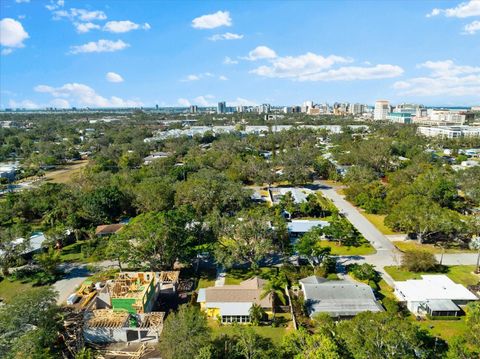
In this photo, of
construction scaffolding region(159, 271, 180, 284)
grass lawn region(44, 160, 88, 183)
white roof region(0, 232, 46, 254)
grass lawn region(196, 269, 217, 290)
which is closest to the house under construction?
construction scaffolding region(159, 271, 180, 284)

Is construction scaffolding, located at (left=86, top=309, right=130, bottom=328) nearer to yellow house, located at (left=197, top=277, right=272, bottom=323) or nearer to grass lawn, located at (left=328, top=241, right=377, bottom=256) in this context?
yellow house, located at (left=197, top=277, right=272, bottom=323)

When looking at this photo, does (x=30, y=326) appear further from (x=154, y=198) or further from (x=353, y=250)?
(x=353, y=250)

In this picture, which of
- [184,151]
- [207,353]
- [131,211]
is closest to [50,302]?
[207,353]

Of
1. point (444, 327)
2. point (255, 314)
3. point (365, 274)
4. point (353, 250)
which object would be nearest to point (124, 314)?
point (255, 314)

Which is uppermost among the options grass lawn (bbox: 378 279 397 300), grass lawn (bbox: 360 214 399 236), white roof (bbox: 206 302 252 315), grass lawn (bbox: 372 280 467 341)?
grass lawn (bbox: 360 214 399 236)

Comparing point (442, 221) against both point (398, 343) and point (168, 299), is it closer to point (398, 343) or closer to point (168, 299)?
point (398, 343)

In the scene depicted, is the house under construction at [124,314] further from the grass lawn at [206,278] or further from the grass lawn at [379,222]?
the grass lawn at [379,222]

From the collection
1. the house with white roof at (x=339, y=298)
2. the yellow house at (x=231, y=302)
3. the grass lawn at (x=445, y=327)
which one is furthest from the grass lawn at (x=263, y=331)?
the grass lawn at (x=445, y=327)
